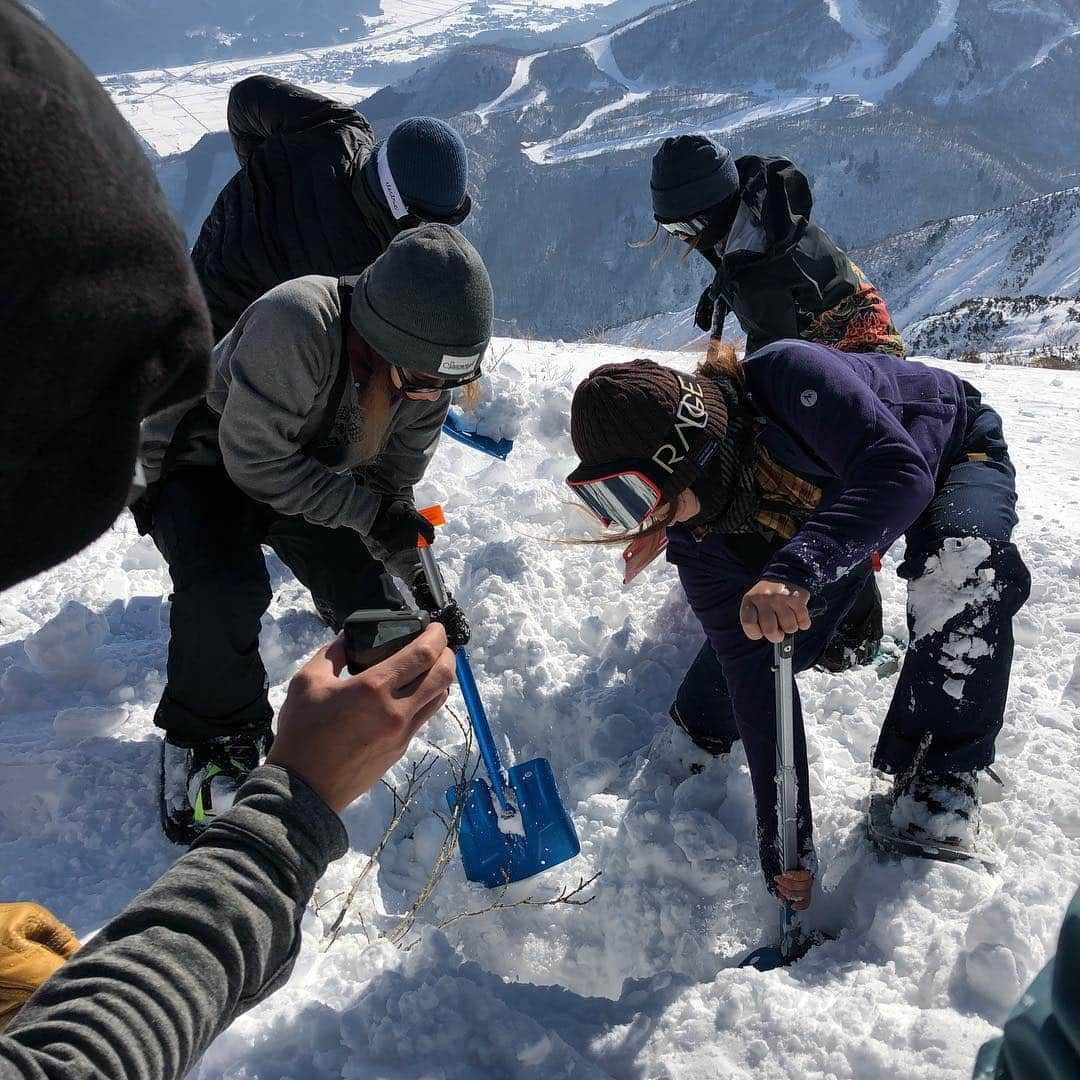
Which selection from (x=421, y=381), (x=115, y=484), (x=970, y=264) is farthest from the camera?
(x=970, y=264)

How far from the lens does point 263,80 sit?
3.66 meters

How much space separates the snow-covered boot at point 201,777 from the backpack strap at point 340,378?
96cm

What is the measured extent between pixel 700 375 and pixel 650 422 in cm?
38

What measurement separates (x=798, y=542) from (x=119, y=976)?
158 centimetres

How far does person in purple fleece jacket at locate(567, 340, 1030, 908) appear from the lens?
204cm

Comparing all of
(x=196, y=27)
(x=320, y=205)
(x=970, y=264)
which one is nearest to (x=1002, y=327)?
(x=970, y=264)

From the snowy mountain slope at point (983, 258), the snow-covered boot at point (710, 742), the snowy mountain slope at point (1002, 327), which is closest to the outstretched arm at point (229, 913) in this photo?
the snow-covered boot at point (710, 742)

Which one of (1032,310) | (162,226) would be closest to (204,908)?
(162,226)

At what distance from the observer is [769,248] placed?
3.39m

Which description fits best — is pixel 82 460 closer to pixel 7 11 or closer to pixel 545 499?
pixel 7 11

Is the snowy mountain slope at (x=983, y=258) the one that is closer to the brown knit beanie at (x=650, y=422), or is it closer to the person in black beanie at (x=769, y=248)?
the person in black beanie at (x=769, y=248)

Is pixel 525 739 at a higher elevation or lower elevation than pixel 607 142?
higher

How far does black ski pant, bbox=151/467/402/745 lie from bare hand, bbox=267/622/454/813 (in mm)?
1508

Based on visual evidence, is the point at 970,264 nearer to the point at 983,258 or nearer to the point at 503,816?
the point at 983,258
